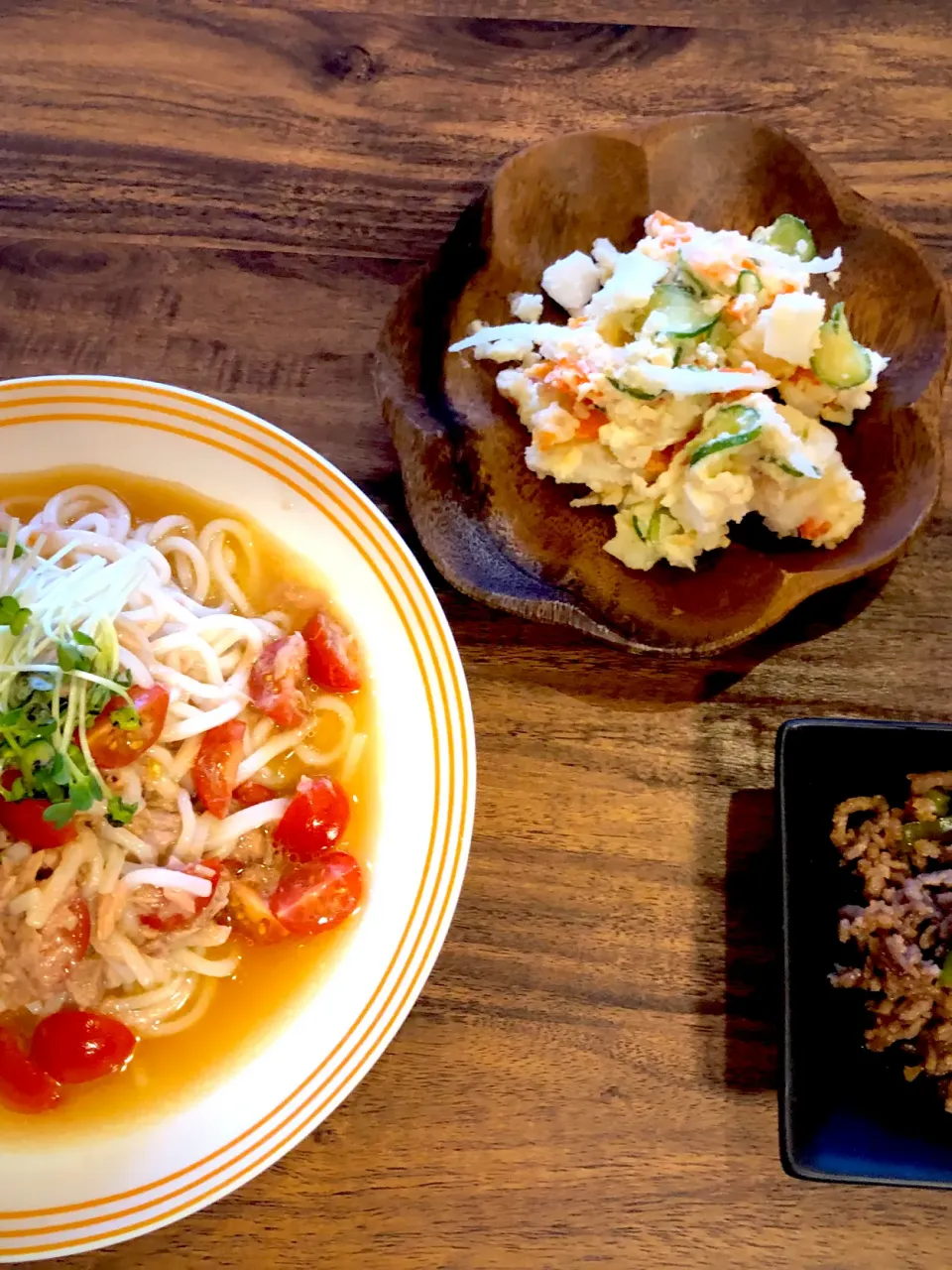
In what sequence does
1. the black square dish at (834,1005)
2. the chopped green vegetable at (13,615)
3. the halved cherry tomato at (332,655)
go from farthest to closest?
the halved cherry tomato at (332,655)
the chopped green vegetable at (13,615)
the black square dish at (834,1005)

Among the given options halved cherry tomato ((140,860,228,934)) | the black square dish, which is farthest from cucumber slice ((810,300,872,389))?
halved cherry tomato ((140,860,228,934))

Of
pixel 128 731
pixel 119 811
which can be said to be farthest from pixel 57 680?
pixel 119 811

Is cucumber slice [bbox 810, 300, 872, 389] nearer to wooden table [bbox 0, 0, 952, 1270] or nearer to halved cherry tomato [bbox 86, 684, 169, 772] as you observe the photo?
wooden table [bbox 0, 0, 952, 1270]

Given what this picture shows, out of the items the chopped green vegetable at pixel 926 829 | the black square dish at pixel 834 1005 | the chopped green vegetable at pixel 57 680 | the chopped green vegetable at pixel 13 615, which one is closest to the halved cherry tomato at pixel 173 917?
the chopped green vegetable at pixel 57 680

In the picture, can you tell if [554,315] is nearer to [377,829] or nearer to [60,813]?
[377,829]

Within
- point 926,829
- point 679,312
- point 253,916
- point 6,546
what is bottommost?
point 253,916

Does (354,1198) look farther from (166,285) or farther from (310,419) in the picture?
(166,285)

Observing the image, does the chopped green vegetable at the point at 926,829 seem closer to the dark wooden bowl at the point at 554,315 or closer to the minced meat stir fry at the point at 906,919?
the minced meat stir fry at the point at 906,919
